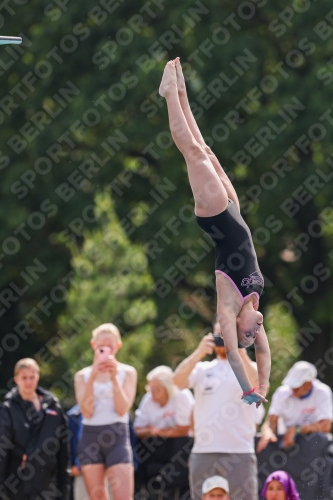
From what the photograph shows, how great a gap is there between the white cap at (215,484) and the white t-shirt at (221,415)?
296 mm

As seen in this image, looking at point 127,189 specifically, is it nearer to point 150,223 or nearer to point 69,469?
point 150,223

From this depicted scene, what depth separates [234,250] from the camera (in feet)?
23.6

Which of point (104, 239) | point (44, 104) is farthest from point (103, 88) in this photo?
point (104, 239)

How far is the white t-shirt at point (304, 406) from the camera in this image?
9156mm

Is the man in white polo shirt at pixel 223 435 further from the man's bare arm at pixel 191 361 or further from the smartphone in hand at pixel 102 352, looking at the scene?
the smartphone in hand at pixel 102 352

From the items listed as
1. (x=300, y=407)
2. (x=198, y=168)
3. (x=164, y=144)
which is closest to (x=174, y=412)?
(x=300, y=407)

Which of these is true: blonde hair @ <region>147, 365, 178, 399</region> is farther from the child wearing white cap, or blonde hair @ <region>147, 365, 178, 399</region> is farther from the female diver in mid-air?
the female diver in mid-air

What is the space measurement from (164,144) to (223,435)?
26.0 ft

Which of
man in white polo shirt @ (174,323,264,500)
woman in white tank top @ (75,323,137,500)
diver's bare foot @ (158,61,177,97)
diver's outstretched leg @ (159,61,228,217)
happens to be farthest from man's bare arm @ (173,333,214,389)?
diver's bare foot @ (158,61,177,97)

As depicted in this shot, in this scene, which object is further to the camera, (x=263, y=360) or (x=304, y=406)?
(x=304, y=406)

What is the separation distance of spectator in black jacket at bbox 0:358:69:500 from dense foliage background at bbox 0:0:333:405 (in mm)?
6223

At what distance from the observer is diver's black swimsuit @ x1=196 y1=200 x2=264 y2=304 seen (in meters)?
7.19

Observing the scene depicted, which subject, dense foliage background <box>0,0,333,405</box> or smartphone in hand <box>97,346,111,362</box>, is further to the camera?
dense foliage background <box>0,0,333,405</box>

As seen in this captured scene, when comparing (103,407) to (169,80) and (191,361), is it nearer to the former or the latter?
(191,361)
